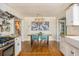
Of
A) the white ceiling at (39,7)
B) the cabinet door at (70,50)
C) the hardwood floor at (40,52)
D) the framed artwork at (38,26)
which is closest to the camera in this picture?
the cabinet door at (70,50)

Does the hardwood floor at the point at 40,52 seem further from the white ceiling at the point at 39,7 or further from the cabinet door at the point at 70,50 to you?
the white ceiling at the point at 39,7

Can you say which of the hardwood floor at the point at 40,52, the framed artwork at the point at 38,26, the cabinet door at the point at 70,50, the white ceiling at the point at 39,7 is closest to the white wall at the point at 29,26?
the framed artwork at the point at 38,26

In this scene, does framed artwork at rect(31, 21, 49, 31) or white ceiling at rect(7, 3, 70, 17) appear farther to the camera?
framed artwork at rect(31, 21, 49, 31)

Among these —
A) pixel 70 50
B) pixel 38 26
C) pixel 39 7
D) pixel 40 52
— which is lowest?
pixel 40 52

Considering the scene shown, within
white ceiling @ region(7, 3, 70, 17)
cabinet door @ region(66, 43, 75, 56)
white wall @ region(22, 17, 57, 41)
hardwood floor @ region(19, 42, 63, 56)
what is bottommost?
hardwood floor @ region(19, 42, 63, 56)

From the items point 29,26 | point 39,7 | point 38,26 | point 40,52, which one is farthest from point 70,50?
point 29,26

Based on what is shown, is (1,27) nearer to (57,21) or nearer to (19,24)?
(19,24)

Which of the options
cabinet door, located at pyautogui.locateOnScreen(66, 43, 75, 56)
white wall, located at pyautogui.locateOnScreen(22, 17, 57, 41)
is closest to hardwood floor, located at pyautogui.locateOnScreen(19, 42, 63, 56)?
cabinet door, located at pyautogui.locateOnScreen(66, 43, 75, 56)

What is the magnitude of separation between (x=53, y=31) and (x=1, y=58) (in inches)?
415

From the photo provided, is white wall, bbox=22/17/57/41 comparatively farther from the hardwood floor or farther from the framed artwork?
the hardwood floor

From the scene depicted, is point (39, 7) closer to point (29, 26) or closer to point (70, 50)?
point (70, 50)

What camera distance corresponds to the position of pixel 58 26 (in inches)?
420

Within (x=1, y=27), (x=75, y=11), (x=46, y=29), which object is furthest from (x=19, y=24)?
(x=75, y=11)

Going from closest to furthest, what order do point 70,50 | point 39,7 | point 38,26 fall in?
1. point 70,50
2. point 39,7
3. point 38,26
